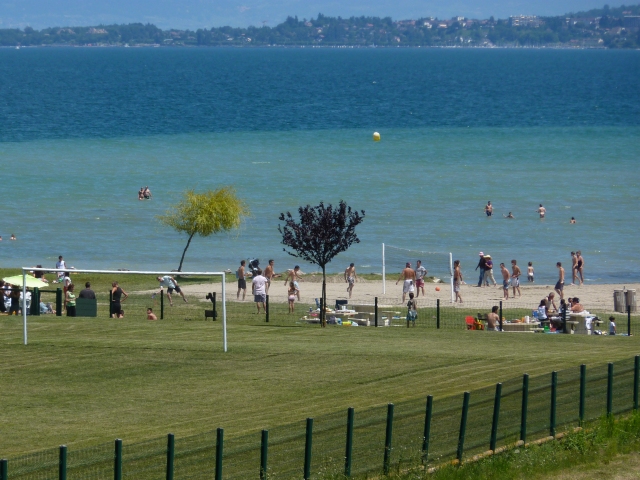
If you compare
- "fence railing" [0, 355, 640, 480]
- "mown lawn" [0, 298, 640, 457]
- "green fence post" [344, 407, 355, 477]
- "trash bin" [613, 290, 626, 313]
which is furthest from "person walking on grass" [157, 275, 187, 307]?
"green fence post" [344, 407, 355, 477]

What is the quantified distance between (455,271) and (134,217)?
27.1 meters

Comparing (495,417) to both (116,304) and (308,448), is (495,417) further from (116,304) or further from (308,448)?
(116,304)

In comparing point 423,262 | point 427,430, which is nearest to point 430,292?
point 423,262

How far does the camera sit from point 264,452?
11.6m

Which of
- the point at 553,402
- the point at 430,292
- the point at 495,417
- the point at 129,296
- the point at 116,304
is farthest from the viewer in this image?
the point at 430,292

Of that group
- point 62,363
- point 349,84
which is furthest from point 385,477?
point 349,84

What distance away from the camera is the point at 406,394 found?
17.6 meters

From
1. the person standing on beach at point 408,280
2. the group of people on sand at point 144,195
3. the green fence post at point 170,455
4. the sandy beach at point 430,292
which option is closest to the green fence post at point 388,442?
the green fence post at point 170,455

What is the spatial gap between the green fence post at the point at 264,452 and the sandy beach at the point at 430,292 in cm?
2089

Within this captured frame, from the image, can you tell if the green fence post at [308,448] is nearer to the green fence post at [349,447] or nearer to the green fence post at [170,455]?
the green fence post at [349,447]

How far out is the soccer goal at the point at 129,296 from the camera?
2444cm

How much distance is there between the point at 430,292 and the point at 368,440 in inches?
950

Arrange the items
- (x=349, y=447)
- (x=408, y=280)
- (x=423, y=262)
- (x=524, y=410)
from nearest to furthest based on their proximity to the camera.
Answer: (x=349, y=447), (x=524, y=410), (x=408, y=280), (x=423, y=262)

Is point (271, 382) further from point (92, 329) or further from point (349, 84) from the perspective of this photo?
point (349, 84)
